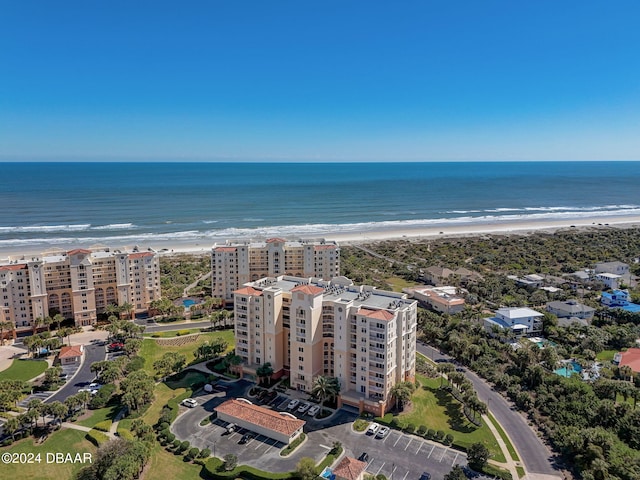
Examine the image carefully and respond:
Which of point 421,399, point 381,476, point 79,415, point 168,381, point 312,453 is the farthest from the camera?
point 168,381

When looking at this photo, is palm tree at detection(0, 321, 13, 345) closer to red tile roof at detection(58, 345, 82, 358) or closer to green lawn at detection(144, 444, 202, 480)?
red tile roof at detection(58, 345, 82, 358)

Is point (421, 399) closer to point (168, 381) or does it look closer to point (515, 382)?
point (515, 382)

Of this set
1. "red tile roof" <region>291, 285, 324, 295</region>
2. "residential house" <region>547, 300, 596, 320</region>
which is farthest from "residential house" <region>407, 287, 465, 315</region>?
"red tile roof" <region>291, 285, 324, 295</region>

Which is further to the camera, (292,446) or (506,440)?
(506,440)

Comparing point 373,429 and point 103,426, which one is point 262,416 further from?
point 103,426

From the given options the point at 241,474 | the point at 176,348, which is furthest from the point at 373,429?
the point at 176,348

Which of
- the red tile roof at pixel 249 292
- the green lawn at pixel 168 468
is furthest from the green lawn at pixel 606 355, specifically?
the green lawn at pixel 168 468

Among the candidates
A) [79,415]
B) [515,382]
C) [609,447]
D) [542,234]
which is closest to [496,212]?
[542,234]
